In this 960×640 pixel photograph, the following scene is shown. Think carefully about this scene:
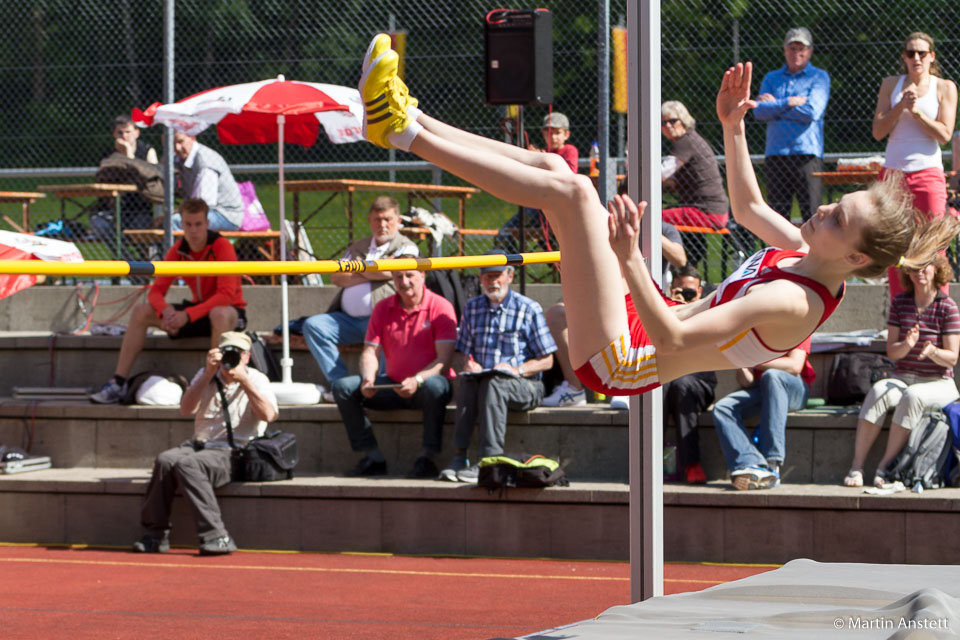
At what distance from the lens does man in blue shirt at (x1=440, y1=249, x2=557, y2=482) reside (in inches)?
268

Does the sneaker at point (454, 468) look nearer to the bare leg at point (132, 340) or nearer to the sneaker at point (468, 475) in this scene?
the sneaker at point (468, 475)

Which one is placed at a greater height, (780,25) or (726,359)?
(780,25)

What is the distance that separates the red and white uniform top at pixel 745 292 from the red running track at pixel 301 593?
209cm

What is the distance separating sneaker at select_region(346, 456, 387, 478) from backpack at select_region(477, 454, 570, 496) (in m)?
0.71

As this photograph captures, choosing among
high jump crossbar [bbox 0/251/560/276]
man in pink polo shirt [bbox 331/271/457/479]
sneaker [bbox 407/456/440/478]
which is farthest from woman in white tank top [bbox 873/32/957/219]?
high jump crossbar [bbox 0/251/560/276]

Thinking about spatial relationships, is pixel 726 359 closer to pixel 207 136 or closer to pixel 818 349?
pixel 818 349

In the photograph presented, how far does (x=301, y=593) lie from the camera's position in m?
5.96

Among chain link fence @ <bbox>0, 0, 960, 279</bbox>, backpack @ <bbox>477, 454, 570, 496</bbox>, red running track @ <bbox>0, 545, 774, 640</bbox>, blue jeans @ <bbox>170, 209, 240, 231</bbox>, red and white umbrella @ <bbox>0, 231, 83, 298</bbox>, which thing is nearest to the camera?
red running track @ <bbox>0, 545, 774, 640</bbox>

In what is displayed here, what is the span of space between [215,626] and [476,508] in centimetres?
174

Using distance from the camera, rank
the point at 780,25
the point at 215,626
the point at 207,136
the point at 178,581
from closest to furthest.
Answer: the point at 215,626, the point at 178,581, the point at 780,25, the point at 207,136

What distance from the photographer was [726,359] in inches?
141

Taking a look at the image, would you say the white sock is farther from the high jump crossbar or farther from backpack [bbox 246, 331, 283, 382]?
backpack [bbox 246, 331, 283, 382]

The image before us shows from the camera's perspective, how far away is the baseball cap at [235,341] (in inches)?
269

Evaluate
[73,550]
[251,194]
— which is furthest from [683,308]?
[251,194]
